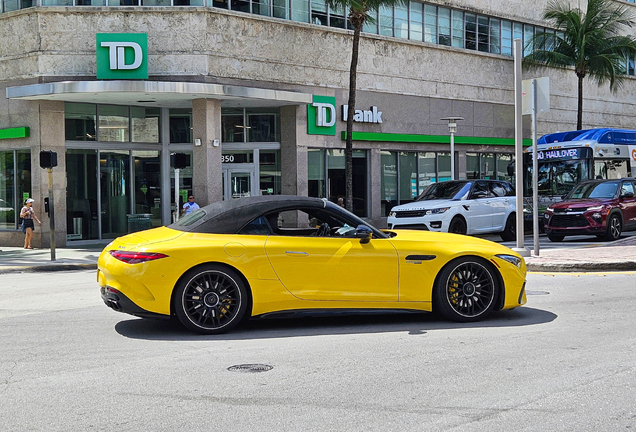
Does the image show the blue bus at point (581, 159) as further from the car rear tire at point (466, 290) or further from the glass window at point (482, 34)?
the car rear tire at point (466, 290)

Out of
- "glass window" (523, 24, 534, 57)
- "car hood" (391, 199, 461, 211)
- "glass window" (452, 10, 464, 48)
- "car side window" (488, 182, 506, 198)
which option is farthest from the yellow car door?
"glass window" (523, 24, 534, 57)

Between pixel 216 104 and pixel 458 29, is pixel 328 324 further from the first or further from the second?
pixel 458 29

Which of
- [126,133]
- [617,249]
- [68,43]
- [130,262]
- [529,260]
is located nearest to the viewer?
[130,262]

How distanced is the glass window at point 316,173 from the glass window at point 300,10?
4570 mm

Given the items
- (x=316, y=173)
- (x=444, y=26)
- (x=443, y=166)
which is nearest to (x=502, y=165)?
(x=443, y=166)

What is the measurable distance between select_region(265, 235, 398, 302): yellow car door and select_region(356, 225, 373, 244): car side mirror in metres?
0.05

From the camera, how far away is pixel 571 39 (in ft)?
116

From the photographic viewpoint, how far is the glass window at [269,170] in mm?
27344

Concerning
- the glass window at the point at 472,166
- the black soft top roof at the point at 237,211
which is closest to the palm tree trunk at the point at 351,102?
the glass window at the point at 472,166

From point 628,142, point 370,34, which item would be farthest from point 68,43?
point 628,142

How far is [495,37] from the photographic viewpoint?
1364 inches

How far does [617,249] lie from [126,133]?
16.1 m

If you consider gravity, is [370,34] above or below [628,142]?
above

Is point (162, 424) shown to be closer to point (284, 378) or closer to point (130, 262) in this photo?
point (284, 378)
